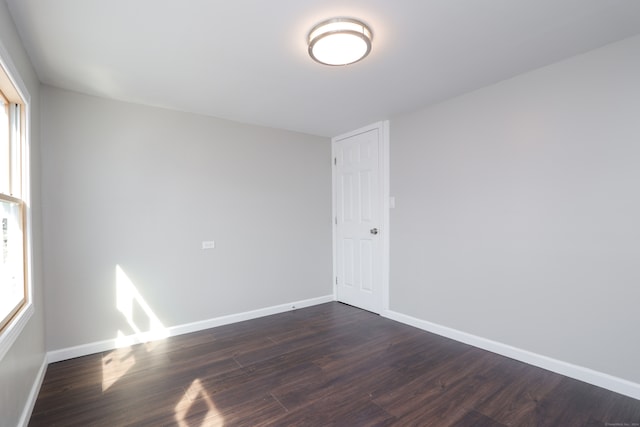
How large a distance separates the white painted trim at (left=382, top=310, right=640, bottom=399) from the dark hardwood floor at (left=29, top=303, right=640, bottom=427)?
0.06 meters

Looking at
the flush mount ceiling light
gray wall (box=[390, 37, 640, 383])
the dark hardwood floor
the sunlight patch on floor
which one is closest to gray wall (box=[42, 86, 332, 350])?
the dark hardwood floor

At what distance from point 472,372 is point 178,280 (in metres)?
2.94

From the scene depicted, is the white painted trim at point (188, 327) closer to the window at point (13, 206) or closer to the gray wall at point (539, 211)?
the window at point (13, 206)

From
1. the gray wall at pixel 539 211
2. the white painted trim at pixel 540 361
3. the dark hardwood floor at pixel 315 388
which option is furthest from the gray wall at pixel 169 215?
the white painted trim at pixel 540 361

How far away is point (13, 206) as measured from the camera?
1.97 meters

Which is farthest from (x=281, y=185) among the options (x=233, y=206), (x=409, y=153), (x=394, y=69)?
(x=394, y=69)

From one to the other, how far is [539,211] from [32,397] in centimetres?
394

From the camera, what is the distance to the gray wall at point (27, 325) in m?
1.56

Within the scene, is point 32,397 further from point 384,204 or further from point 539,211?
point 539,211

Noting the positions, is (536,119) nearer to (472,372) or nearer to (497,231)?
(497,231)

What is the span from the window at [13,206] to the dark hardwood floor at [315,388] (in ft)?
2.45

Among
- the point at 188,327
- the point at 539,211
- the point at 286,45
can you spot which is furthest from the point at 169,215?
the point at 539,211

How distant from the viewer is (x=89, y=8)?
1.72 meters

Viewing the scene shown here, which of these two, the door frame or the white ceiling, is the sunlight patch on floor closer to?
the door frame
